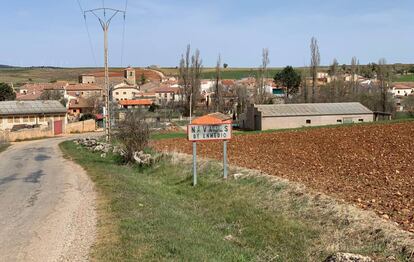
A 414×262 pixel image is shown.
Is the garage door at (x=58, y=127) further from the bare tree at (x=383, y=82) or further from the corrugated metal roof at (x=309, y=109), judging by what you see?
the bare tree at (x=383, y=82)

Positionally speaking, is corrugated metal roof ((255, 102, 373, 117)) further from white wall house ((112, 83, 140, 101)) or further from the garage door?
white wall house ((112, 83, 140, 101))

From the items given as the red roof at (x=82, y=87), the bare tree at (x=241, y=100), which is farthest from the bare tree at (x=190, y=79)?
the red roof at (x=82, y=87)

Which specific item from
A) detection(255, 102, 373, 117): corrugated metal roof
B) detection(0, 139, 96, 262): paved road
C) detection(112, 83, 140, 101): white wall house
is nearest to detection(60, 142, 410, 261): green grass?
detection(0, 139, 96, 262): paved road

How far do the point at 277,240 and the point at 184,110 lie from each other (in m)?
85.3

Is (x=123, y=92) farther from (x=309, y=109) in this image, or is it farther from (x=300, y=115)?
(x=300, y=115)

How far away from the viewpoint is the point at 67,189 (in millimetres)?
18578

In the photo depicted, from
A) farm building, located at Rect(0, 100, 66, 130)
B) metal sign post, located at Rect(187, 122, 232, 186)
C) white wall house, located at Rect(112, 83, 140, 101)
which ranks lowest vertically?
farm building, located at Rect(0, 100, 66, 130)

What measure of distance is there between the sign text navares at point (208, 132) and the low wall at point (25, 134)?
45247 millimetres

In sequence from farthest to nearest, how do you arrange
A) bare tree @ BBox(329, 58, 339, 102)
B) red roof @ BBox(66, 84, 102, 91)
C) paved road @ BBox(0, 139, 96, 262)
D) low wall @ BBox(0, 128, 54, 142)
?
red roof @ BBox(66, 84, 102, 91), bare tree @ BBox(329, 58, 339, 102), low wall @ BBox(0, 128, 54, 142), paved road @ BBox(0, 139, 96, 262)

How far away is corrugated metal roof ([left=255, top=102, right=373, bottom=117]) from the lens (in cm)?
6541

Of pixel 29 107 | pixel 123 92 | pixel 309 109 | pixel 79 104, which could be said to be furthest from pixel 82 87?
pixel 309 109

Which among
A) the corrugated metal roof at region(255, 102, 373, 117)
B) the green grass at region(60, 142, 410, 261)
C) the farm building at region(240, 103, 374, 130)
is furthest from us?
the corrugated metal roof at region(255, 102, 373, 117)

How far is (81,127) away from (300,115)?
3455 centimetres

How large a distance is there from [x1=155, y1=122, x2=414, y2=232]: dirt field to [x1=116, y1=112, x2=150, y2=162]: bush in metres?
3.59
